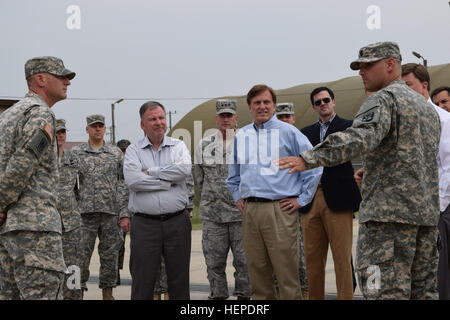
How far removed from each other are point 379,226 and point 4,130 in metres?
2.39

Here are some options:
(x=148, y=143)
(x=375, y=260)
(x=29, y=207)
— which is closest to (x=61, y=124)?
(x=148, y=143)

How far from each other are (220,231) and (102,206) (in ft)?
4.46

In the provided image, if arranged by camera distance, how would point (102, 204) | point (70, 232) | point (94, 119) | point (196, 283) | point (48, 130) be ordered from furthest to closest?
1. point (196, 283)
2. point (94, 119)
3. point (102, 204)
4. point (70, 232)
5. point (48, 130)

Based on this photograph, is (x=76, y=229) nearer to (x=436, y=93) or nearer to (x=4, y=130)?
(x=4, y=130)

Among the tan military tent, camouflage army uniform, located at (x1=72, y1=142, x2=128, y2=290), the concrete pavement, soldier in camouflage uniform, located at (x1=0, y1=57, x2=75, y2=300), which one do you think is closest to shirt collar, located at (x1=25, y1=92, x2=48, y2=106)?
soldier in camouflage uniform, located at (x1=0, y1=57, x2=75, y2=300)

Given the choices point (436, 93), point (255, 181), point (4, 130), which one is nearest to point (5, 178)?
point (4, 130)

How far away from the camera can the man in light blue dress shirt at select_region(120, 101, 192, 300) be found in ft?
15.5

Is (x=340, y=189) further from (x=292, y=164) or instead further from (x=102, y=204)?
(x=102, y=204)

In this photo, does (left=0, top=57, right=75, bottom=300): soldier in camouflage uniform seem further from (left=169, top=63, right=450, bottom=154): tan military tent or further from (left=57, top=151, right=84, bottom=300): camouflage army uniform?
(left=169, top=63, right=450, bottom=154): tan military tent

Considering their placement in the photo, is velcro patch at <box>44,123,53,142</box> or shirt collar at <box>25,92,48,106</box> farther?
shirt collar at <box>25,92,48,106</box>

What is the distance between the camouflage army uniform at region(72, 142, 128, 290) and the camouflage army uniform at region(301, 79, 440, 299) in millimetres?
3446

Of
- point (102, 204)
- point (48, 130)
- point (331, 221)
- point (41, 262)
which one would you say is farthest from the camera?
point (102, 204)

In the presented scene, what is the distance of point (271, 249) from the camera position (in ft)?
15.5

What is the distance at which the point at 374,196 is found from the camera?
356 centimetres
